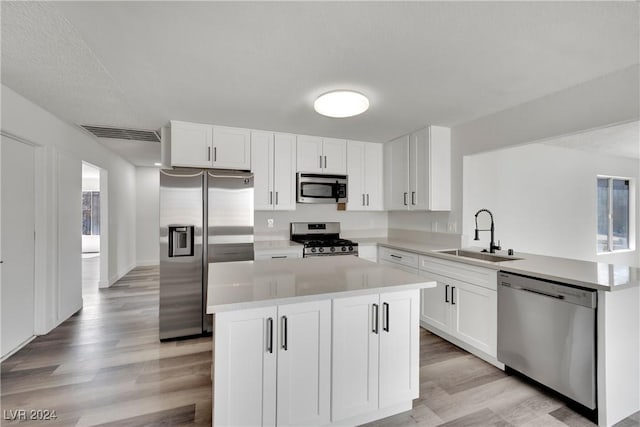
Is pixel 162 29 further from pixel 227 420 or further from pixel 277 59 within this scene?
pixel 227 420

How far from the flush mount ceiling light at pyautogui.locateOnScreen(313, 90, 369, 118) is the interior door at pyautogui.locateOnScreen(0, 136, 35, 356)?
2769 mm

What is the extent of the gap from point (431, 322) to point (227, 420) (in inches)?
92.3

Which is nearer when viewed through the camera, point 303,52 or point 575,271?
point 303,52

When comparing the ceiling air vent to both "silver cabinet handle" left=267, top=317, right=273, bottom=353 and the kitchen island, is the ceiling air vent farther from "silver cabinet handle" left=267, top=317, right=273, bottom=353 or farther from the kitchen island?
"silver cabinet handle" left=267, top=317, right=273, bottom=353

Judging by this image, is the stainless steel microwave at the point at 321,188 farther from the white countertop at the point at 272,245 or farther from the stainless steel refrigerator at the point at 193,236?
the stainless steel refrigerator at the point at 193,236

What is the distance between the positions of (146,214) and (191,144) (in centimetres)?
423

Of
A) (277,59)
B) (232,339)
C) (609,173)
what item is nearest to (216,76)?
(277,59)

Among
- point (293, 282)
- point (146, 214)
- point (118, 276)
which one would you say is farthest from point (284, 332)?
point (146, 214)

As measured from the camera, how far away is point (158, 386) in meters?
2.15

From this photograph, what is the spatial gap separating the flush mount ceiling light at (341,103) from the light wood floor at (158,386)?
7.25 feet

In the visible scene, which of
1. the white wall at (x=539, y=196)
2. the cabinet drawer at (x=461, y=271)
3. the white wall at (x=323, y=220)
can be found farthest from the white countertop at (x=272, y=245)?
the white wall at (x=539, y=196)

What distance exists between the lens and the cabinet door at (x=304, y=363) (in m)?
1.52

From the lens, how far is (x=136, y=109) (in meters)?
2.86

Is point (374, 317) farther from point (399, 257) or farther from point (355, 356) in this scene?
point (399, 257)
